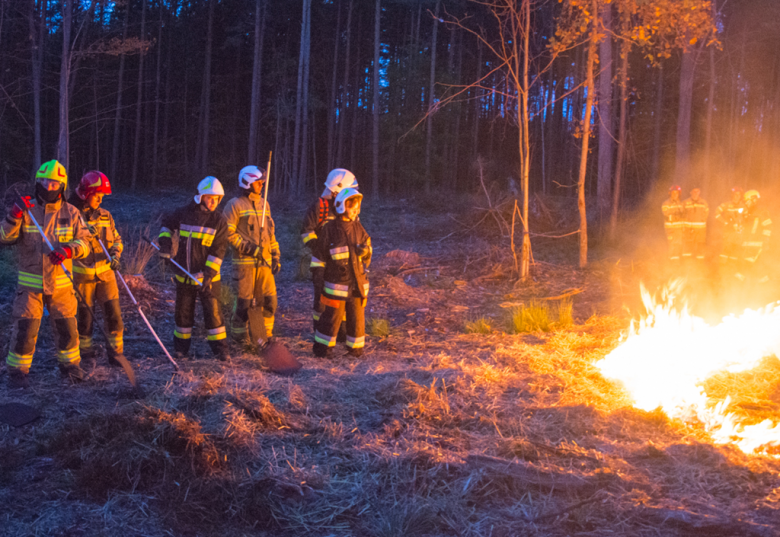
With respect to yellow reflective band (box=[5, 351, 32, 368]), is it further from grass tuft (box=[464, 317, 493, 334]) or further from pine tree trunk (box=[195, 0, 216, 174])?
pine tree trunk (box=[195, 0, 216, 174])

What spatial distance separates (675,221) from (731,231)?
3.19 feet

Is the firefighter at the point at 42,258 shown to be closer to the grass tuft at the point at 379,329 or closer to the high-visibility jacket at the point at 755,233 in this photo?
the grass tuft at the point at 379,329

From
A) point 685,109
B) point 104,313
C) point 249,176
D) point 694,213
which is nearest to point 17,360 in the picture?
point 104,313

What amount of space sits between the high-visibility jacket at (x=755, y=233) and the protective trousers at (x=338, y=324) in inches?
287

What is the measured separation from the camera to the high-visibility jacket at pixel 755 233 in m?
10.2

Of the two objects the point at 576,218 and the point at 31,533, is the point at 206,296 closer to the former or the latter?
the point at 31,533

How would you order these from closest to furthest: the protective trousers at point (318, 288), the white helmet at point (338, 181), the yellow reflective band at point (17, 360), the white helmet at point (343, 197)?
the yellow reflective band at point (17, 360) < the white helmet at point (343, 197) < the white helmet at point (338, 181) < the protective trousers at point (318, 288)

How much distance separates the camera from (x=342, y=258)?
21.2 ft

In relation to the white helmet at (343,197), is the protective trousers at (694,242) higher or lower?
lower

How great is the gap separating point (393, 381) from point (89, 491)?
8.70 ft

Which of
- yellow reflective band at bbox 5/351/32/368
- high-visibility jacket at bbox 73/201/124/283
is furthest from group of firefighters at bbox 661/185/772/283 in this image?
yellow reflective band at bbox 5/351/32/368

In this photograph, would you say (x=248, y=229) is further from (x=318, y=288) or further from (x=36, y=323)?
(x=36, y=323)

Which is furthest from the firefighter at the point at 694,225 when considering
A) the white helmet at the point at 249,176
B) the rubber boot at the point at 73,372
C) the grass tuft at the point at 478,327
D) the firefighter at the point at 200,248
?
the rubber boot at the point at 73,372

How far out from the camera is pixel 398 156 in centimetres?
3269
